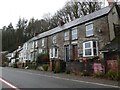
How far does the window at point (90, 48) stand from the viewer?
3058cm

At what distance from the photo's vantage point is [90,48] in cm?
3102

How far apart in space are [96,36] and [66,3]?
41496 millimetres

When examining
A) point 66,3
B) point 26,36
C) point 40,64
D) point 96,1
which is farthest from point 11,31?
point 40,64

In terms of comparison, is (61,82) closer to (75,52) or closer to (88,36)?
(88,36)

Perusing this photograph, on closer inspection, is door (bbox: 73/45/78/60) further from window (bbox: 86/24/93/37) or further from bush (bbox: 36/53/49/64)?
bush (bbox: 36/53/49/64)

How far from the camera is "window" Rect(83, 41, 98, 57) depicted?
3058cm

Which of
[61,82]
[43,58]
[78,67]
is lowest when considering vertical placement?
[61,82]

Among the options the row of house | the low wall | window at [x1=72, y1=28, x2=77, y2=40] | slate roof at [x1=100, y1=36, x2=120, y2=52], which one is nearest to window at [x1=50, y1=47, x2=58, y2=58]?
the row of house

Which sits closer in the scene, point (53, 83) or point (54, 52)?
point (53, 83)

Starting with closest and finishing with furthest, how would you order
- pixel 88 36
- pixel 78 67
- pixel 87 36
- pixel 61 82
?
pixel 61 82, pixel 78 67, pixel 88 36, pixel 87 36

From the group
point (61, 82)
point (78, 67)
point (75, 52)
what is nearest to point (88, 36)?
point (75, 52)

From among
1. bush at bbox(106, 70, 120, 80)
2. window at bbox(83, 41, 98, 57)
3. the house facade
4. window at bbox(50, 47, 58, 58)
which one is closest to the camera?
bush at bbox(106, 70, 120, 80)

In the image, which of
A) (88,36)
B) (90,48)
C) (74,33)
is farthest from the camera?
(74,33)

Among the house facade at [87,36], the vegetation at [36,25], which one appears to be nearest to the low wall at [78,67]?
the house facade at [87,36]
